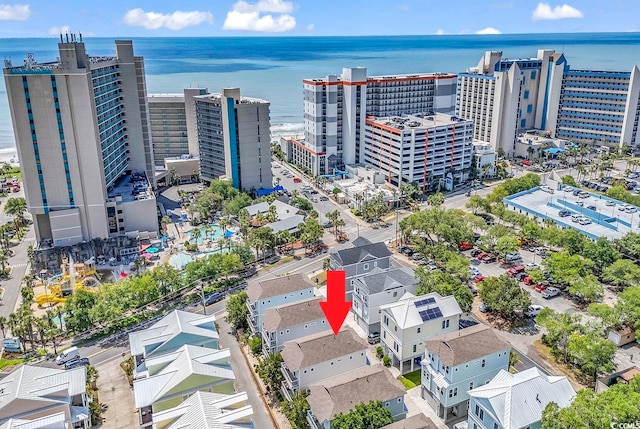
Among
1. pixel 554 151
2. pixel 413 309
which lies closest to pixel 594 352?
pixel 413 309

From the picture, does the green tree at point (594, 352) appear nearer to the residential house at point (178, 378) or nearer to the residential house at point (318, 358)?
the residential house at point (318, 358)

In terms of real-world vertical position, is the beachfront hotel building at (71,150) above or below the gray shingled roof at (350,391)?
above

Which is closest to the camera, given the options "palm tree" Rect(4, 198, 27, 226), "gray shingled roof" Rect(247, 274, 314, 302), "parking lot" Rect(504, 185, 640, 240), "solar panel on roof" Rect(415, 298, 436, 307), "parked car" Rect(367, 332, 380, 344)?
"solar panel on roof" Rect(415, 298, 436, 307)

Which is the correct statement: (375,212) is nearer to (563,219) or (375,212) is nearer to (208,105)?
(563,219)

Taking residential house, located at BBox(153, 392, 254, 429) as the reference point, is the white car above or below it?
below

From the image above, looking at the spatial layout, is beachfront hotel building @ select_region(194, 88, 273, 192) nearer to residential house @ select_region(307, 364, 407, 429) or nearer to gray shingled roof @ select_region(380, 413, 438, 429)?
residential house @ select_region(307, 364, 407, 429)

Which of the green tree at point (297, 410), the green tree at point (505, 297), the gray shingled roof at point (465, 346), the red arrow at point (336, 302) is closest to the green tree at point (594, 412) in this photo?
the gray shingled roof at point (465, 346)

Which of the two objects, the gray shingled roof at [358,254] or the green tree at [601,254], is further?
the green tree at [601,254]

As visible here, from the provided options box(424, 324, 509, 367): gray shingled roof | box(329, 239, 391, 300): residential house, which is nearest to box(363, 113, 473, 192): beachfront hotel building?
box(329, 239, 391, 300): residential house
